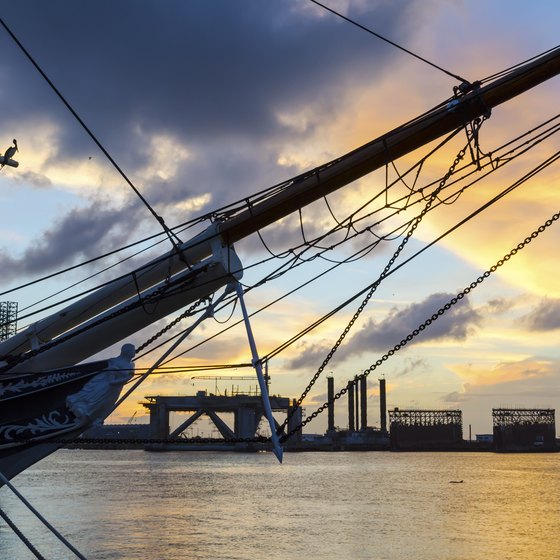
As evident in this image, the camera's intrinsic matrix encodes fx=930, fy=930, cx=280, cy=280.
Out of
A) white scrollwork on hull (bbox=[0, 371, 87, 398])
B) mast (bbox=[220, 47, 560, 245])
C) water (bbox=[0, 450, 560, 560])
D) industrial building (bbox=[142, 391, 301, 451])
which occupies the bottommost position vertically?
water (bbox=[0, 450, 560, 560])

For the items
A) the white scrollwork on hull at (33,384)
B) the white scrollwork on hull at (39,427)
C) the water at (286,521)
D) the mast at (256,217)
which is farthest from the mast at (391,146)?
the water at (286,521)

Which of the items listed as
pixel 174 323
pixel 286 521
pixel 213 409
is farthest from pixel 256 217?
pixel 213 409

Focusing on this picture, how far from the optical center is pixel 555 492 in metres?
75.7

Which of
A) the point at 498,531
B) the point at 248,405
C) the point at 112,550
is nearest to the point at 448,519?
the point at 498,531

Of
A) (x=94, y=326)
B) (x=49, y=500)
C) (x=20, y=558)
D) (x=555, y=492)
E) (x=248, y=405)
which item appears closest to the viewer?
(x=94, y=326)

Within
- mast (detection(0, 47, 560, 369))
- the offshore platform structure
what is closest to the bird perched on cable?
mast (detection(0, 47, 560, 369))

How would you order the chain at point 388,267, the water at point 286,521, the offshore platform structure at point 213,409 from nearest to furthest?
the chain at point 388,267, the water at point 286,521, the offshore platform structure at point 213,409

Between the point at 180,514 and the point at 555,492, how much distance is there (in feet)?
131

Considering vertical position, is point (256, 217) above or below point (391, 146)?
below

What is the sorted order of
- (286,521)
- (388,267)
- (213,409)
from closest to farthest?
1. (388,267)
2. (286,521)
3. (213,409)

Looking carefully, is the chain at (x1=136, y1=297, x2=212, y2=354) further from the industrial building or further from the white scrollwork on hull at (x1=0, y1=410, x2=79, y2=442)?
the industrial building

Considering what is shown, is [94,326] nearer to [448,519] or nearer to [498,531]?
[498,531]

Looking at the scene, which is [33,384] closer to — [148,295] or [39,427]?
[39,427]

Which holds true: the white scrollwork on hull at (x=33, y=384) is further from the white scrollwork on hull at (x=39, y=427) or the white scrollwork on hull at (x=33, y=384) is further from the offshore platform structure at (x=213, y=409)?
the offshore platform structure at (x=213, y=409)
